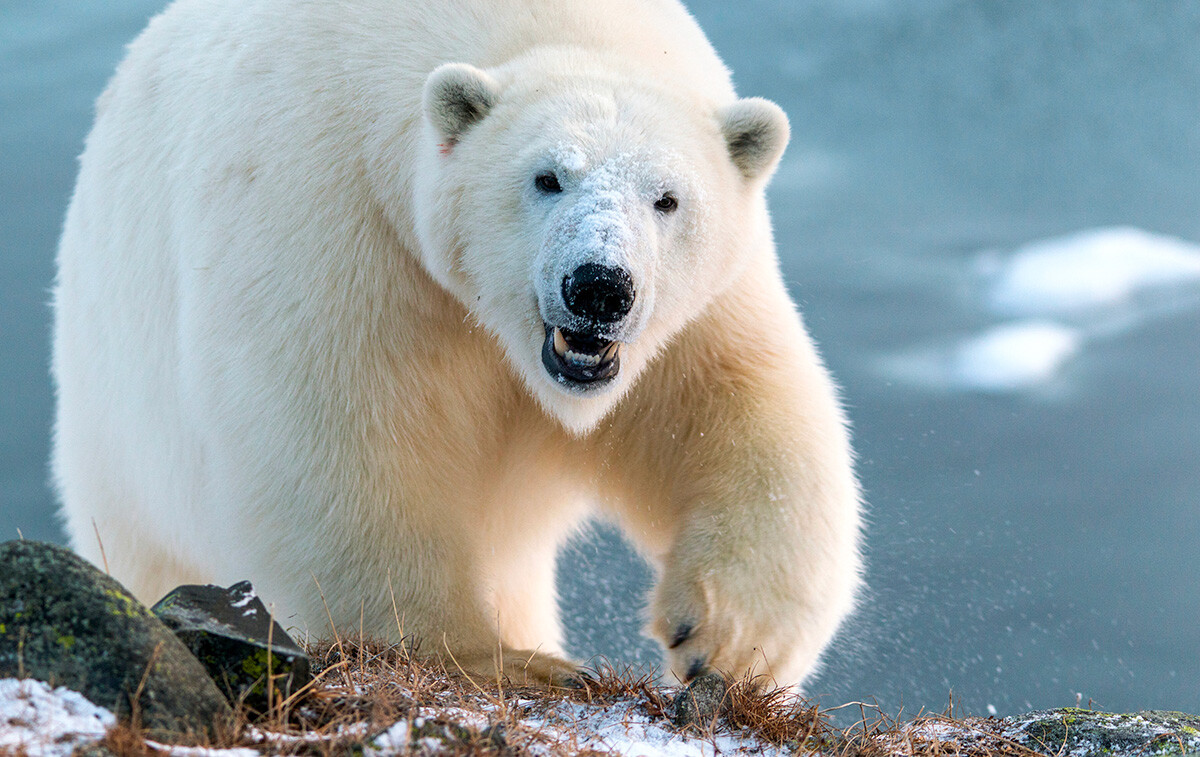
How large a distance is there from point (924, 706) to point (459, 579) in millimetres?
1790

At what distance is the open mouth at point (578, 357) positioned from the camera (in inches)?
156

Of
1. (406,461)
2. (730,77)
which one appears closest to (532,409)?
(406,461)

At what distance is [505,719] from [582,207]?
5.49 feet

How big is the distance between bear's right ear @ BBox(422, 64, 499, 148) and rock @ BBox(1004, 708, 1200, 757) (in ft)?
9.47

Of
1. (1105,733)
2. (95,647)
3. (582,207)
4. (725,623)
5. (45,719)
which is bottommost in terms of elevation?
(45,719)

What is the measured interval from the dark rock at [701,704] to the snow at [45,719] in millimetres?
1781

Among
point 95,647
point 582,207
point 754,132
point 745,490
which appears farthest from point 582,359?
point 95,647

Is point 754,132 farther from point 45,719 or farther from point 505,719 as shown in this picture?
point 45,719

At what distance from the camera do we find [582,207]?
12.3 ft

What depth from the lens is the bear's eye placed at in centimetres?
393

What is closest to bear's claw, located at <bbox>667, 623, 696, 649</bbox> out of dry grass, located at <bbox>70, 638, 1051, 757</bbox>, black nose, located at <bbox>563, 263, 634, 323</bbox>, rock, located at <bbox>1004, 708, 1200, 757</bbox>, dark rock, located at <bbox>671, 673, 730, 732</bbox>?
dry grass, located at <bbox>70, 638, 1051, 757</bbox>

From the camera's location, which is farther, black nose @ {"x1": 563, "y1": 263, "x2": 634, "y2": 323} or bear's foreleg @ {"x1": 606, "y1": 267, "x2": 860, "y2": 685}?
bear's foreleg @ {"x1": 606, "y1": 267, "x2": 860, "y2": 685}

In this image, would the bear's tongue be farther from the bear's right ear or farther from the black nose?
the bear's right ear

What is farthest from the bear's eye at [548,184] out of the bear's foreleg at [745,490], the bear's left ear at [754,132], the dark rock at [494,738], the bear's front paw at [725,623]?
the dark rock at [494,738]
